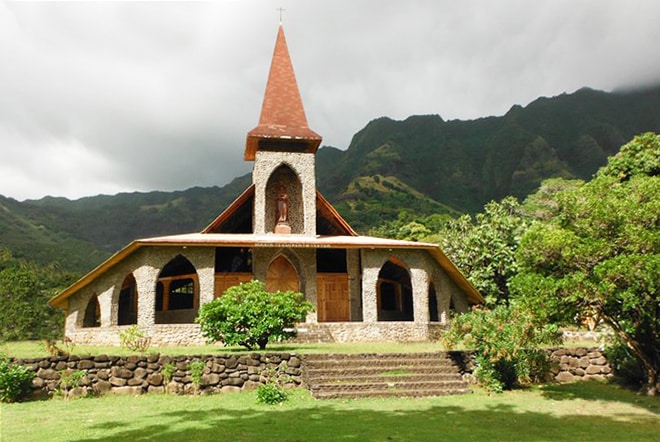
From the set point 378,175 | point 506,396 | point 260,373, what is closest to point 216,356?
point 260,373

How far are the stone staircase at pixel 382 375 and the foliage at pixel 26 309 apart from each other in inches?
573

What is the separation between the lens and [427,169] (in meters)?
82.6

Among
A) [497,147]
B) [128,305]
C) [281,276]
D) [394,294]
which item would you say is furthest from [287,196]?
[497,147]

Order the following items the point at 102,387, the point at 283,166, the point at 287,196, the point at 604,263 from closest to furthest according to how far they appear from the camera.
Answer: the point at 604,263
the point at 102,387
the point at 283,166
the point at 287,196

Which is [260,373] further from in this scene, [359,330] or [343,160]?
[343,160]

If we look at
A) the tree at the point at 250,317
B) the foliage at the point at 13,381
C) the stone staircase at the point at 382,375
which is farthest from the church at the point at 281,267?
the foliage at the point at 13,381

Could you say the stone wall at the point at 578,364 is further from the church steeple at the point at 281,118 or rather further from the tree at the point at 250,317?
the church steeple at the point at 281,118

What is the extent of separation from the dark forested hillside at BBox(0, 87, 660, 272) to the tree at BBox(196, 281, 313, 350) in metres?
43.4

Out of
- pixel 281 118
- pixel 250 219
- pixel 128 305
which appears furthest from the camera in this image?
pixel 128 305

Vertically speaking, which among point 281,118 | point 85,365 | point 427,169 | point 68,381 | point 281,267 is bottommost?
point 68,381

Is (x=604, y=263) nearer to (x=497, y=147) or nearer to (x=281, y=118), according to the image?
(x=281, y=118)

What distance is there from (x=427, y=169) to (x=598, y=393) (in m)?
74.1

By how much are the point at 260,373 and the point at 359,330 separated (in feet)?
25.2

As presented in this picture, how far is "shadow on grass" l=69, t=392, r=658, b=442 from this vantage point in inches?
265
